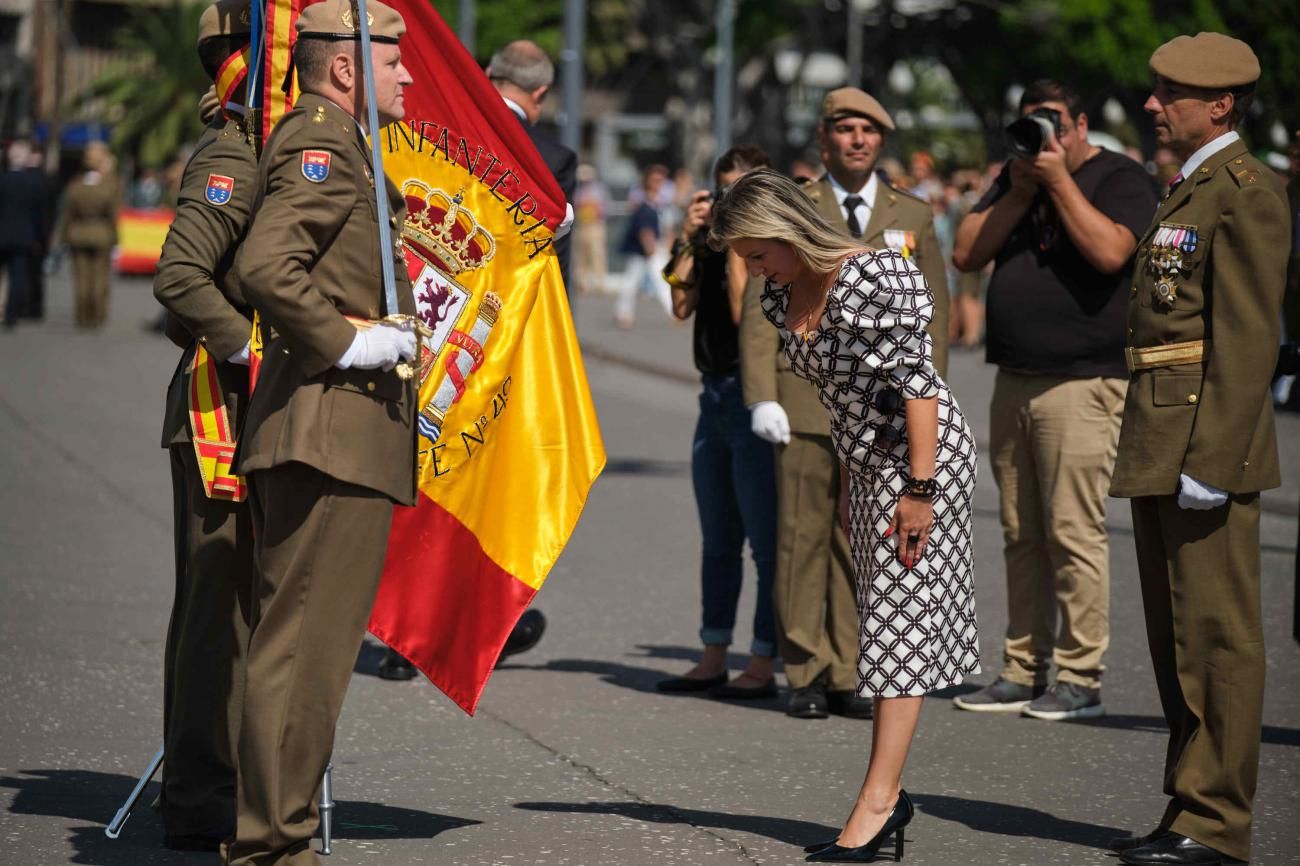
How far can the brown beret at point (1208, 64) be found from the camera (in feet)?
16.7

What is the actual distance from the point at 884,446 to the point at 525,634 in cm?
278

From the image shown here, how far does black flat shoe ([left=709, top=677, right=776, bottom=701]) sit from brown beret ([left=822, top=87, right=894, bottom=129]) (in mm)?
1990

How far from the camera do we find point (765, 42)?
51.7 m

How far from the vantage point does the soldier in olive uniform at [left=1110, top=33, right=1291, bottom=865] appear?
496 cm

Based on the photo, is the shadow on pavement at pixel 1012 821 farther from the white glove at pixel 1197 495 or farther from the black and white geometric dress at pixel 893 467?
the white glove at pixel 1197 495

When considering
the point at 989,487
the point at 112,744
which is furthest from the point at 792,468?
the point at 989,487

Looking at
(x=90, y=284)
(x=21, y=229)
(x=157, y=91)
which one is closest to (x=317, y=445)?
(x=21, y=229)

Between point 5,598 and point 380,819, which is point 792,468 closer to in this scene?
point 380,819

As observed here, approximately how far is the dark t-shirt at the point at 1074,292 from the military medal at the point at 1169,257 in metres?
1.53

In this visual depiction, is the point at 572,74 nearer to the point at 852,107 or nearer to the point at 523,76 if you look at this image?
the point at 523,76

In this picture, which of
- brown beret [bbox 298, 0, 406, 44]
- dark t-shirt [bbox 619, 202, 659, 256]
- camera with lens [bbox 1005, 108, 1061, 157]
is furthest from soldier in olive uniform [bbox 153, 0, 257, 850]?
dark t-shirt [bbox 619, 202, 659, 256]

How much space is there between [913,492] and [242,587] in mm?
1670

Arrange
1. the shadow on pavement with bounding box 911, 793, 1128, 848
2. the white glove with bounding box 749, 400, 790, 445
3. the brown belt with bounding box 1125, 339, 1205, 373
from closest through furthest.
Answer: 1. the brown belt with bounding box 1125, 339, 1205, 373
2. the shadow on pavement with bounding box 911, 793, 1128, 848
3. the white glove with bounding box 749, 400, 790, 445

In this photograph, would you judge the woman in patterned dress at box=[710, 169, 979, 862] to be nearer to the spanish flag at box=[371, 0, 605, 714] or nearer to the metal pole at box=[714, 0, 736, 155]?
the spanish flag at box=[371, 0, 605, 714]
